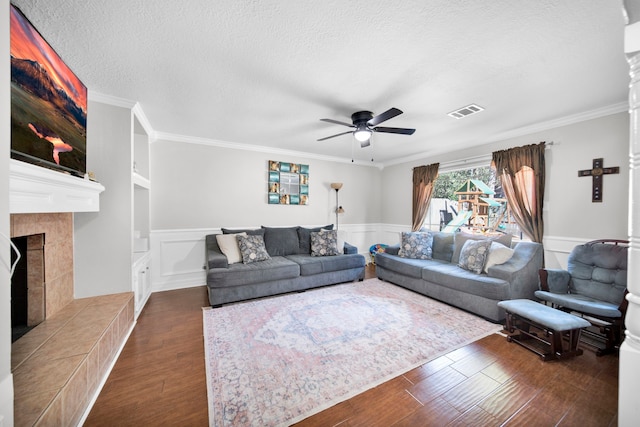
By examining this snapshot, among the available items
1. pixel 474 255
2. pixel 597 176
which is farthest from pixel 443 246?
pixel 597 176

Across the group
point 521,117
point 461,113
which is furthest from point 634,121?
point 521,117

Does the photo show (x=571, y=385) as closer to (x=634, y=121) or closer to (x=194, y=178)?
(x=634, y=121)

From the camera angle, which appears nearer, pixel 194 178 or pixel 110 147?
pixel 110 147

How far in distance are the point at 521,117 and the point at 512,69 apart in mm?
1419

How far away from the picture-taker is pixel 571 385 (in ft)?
5.90

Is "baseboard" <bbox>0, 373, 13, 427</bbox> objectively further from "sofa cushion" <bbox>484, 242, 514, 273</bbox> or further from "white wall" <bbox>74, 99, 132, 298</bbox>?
"sofa cushion" <bbox>484, 242, 514, 273</bbox>

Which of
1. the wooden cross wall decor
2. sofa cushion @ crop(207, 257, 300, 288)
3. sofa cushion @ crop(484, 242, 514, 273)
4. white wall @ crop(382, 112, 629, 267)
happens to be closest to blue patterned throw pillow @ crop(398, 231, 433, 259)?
sofa cushion @ crop(484, 242, 514, 273)

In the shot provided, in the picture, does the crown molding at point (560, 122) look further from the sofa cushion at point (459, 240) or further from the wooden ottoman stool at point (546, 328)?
the wooden ottoman stool at point (546, 328)

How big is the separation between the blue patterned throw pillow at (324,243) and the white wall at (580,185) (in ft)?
9.97

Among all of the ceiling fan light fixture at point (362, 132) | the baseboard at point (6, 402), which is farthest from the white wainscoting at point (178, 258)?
the baseboard at point (6, 402)

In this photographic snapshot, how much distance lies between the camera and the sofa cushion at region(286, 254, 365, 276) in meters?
3.84

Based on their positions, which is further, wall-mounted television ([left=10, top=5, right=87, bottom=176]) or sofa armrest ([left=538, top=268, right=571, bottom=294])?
sofa armrest ([left=538, top=268, right=571, bottom=294])

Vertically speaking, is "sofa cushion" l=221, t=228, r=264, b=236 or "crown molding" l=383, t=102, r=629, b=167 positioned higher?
"crown molding" l=383, t=102, r=629, b=167

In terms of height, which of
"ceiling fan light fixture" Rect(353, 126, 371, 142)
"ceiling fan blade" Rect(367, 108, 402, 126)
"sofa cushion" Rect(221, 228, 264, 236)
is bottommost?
"sofa cushion" Rect(221, 228, 264, 236)
